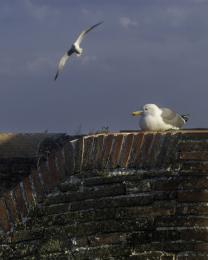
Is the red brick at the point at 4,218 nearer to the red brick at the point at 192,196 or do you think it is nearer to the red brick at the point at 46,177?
the red brick at the point at 46,177

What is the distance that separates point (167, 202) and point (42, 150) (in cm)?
332

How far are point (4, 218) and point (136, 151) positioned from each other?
6.02 ft

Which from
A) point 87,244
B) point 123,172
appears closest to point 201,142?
point 123,172

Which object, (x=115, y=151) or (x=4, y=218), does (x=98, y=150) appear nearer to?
(x=115, y=151)

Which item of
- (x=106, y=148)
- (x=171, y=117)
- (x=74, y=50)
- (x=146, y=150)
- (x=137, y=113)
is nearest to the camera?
(x=146, y=150)

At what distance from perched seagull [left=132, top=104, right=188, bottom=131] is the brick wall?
0.91 metres

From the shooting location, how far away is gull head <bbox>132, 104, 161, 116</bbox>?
956cm

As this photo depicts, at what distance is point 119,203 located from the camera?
8094 millimetres

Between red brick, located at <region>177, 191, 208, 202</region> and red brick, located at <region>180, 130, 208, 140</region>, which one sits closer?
red brick, located at <region>177, 191, 208, 202</region>

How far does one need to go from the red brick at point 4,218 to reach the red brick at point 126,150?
156cm

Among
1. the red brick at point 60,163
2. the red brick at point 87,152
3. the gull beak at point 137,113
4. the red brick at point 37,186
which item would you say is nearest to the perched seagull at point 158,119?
the gull beak at point 137,113

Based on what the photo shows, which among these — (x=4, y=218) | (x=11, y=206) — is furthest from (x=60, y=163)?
(x=4, y=218)

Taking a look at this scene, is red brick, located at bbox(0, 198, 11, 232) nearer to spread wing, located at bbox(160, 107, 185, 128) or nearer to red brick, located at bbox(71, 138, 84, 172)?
red brick, located at bbox(71, 138, 84, 172)

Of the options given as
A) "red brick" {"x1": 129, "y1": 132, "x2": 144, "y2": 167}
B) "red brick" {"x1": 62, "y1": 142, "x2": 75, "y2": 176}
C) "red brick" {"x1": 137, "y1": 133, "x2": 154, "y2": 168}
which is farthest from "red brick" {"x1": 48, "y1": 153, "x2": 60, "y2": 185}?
"red brick" {"x1": 137, "y1": 133, "x2": 154, "y2": 168}
